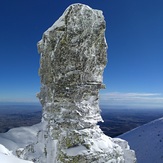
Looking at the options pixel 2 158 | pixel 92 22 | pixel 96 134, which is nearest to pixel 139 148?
pixel 96 134

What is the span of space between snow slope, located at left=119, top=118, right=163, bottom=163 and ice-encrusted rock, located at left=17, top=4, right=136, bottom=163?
2069cm

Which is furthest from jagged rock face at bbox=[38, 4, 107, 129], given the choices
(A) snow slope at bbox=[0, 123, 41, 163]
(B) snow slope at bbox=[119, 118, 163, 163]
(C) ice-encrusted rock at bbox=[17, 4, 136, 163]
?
(B) snow slope at bbox=[119, 118, 163, 163]

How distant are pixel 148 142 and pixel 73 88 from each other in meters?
26.9

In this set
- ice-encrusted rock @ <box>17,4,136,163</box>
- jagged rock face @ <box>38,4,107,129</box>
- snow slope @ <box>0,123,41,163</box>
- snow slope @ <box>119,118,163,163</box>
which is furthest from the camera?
snow slope @ <box>119,118,163,163</box>

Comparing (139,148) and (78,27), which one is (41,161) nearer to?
(78,27)

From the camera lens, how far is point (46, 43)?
10195 mm

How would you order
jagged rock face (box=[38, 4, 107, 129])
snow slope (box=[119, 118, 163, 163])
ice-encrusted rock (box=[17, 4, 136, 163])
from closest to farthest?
ice-encrusted rock (box=[17, 4, 136, 163]) < jagged rock face (box=[38, 4, 107, 129]) < snow slope (box=[119, 118, 163, 163])

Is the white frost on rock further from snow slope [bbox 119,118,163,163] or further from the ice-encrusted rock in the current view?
snow slope [bbox 119,118,163,163]

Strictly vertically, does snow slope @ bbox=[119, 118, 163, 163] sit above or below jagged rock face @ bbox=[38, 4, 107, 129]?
below

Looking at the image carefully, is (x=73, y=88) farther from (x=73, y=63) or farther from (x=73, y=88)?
(x=73, y=63)

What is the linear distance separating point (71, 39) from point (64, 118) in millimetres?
3400

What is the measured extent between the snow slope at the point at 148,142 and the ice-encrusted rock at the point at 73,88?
67.9 feet

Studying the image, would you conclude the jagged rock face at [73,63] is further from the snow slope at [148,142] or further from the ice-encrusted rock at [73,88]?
the snow slope at [148,142]

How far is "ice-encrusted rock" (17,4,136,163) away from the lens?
30.9 feet
